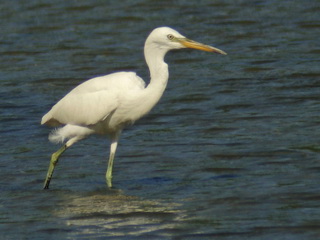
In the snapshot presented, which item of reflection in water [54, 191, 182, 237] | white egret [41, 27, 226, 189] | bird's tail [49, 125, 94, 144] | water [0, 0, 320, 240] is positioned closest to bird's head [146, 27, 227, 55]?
white egret [41, 27, 226, 189]

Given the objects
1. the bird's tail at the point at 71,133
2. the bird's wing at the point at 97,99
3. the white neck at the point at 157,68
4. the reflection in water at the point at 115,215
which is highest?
the white neck at the point at 157,68

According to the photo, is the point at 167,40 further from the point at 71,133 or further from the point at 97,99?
the point at 71,133

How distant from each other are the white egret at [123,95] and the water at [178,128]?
616 millimetres

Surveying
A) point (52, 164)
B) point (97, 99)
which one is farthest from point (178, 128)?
point (97, 99)

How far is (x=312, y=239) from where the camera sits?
816 centimetres

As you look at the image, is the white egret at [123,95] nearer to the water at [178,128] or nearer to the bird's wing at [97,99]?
the bird's wing at [97,99]

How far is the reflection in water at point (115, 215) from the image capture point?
873cm

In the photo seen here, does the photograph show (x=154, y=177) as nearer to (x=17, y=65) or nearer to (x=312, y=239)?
(x=312, y=239)

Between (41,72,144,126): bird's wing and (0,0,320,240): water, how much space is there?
686 mm

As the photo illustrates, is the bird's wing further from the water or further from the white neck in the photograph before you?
the water

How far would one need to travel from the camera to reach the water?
9.02 meters

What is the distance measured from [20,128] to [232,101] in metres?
2.69

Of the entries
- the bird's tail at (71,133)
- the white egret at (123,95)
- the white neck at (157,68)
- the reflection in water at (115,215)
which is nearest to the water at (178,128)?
the reflection in water at (115,215)

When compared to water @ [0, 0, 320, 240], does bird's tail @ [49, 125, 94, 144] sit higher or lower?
higher
